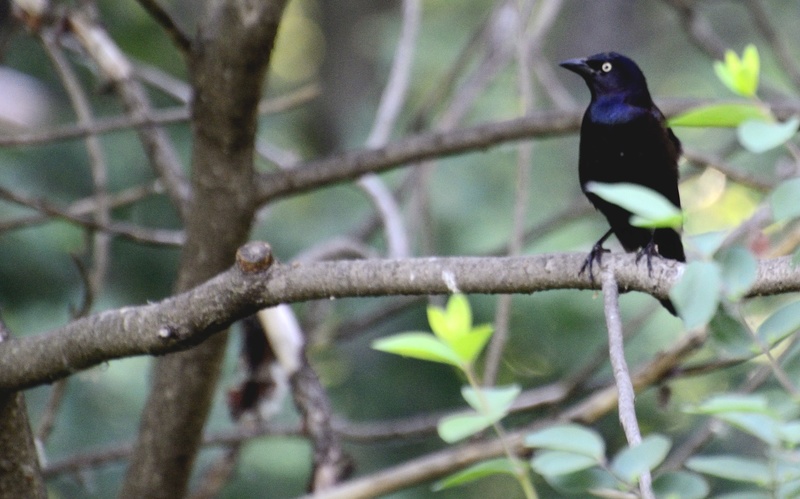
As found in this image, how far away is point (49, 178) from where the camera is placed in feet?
17.8

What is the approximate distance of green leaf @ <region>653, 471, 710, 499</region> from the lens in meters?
1.14

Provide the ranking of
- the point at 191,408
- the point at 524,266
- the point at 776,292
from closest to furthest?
the point at 776,292 → the point at 524,266 → the point at 191,408

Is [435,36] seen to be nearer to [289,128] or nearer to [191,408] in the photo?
[289,128]

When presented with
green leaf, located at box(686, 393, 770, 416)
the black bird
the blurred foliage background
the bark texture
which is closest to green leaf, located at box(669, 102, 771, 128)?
green leaf, located at box(686, 393, 770, 416)

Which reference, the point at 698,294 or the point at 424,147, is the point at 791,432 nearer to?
the point at 698,294

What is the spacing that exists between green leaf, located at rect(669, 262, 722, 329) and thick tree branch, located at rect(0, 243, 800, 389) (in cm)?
59

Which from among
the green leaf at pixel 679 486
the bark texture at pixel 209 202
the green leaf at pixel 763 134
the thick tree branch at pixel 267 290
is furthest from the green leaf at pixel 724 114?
the bark texture at pixel 209 202

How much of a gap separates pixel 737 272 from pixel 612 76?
220 centimetres

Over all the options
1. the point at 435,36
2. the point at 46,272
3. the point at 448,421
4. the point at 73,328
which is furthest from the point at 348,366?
the point at 448,421

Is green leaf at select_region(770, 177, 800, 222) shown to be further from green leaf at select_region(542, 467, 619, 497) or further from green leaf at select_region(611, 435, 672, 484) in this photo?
green leaf at select_region(542, 467, 619, 497)

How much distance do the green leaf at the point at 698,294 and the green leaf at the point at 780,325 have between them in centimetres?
13

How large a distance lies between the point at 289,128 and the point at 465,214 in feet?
8.23

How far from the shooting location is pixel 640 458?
1.02m

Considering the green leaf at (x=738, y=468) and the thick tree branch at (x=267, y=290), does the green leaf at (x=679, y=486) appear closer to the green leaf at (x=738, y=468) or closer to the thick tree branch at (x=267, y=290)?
the green leaf at (x=738, y=468)
